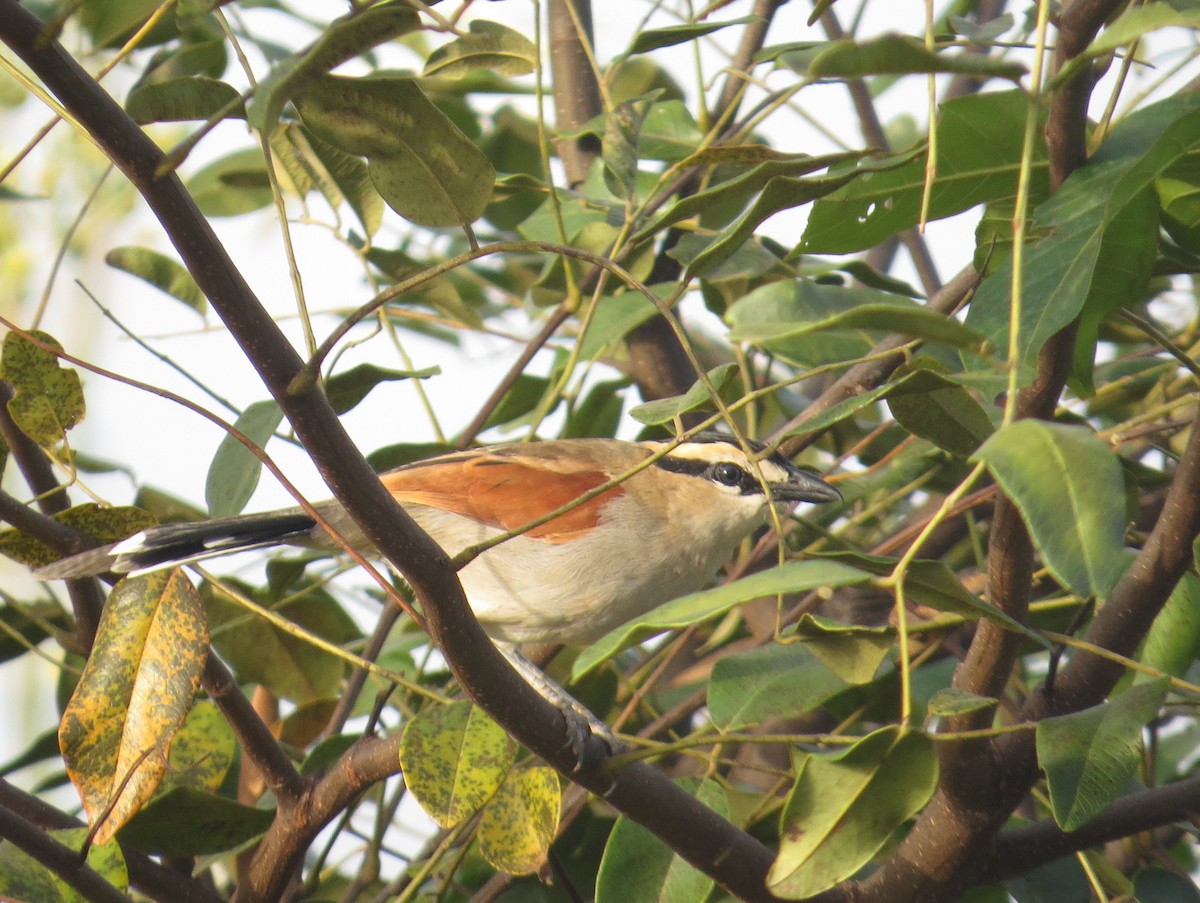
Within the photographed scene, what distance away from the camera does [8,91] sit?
10.6 feet

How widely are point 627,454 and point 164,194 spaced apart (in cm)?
249

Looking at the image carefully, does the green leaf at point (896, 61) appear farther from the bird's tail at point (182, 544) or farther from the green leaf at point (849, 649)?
the bird's tail at point (182, 544)

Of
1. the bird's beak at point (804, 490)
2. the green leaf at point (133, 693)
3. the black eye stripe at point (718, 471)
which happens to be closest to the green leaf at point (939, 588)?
the green leaf at point (133, 693)

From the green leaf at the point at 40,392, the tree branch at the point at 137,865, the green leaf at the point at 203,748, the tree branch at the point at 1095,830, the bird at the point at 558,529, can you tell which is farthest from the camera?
the bird at the point at 558,529

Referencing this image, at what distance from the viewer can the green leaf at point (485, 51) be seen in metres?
1.98

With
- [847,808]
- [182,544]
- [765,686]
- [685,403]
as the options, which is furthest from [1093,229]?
[182,544]

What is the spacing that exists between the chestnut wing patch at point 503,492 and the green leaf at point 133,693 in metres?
1.33

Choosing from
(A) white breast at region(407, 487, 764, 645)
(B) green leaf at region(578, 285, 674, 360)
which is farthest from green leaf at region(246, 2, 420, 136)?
(A) white breast at region(407, 487, 764, 645)

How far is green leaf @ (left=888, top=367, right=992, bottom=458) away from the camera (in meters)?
1.77

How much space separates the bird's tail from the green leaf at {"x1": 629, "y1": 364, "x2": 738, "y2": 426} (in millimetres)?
823

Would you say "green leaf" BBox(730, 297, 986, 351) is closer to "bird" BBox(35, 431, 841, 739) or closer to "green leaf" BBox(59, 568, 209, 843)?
"green leaf" BBox(59, 568, 209, 843)

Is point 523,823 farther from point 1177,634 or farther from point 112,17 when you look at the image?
point 112,17

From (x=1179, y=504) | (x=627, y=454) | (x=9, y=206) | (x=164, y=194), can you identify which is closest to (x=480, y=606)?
(x=627, y=454)

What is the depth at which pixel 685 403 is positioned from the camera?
69.8 inches
